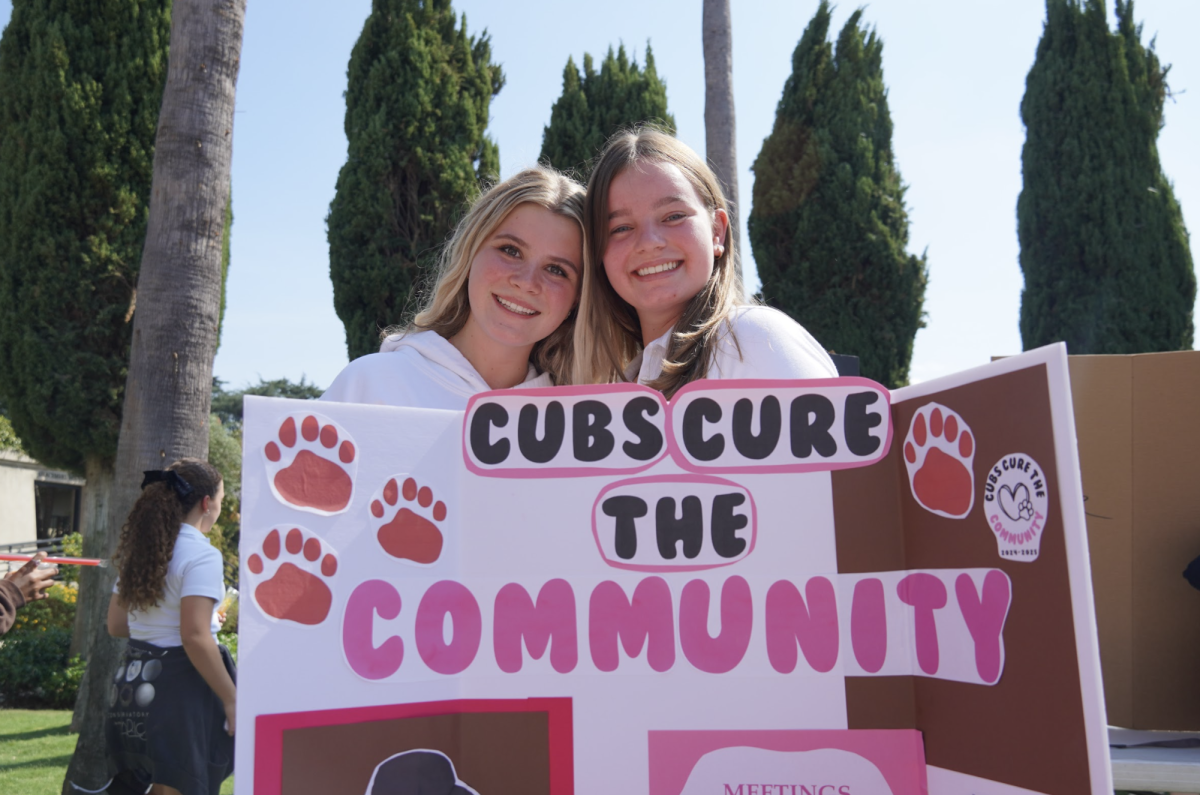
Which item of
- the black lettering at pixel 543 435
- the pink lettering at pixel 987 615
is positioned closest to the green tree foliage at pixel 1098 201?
the pink lettering at pixel 987 615

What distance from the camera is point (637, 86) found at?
1103 cm

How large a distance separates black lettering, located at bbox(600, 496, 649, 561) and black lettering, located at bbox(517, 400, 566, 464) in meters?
0.10

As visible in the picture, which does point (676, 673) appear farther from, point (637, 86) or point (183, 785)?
point (637, 86)

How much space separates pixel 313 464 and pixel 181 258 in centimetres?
370

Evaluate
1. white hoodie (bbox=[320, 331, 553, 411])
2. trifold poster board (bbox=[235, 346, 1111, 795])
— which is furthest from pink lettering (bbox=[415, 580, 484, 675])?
white hoodie (bbox=[320, 331, 553, 411])

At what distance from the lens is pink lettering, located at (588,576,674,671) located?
1.08m

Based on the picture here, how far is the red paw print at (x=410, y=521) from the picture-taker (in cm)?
109

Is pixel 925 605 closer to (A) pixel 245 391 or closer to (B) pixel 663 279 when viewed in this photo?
(B) pixel 663 279

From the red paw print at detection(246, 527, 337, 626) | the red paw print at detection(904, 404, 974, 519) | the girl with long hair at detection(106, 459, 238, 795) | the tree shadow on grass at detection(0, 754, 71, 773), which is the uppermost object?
the red paw print at detection(904, 404, 974, 519)

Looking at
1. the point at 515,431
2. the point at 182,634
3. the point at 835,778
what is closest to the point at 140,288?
the point at 182,634

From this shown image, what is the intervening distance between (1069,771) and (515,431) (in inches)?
29.2

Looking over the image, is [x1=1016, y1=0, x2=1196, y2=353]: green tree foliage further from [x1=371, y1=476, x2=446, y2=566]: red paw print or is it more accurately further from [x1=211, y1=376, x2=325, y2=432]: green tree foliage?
[x1=211, y1=376, x2=325, y2=432]: green tree foliage

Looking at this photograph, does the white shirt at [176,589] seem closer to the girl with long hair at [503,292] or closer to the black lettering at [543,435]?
the girl with long hair at [503,292]

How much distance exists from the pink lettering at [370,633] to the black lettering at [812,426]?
1.82 feet
